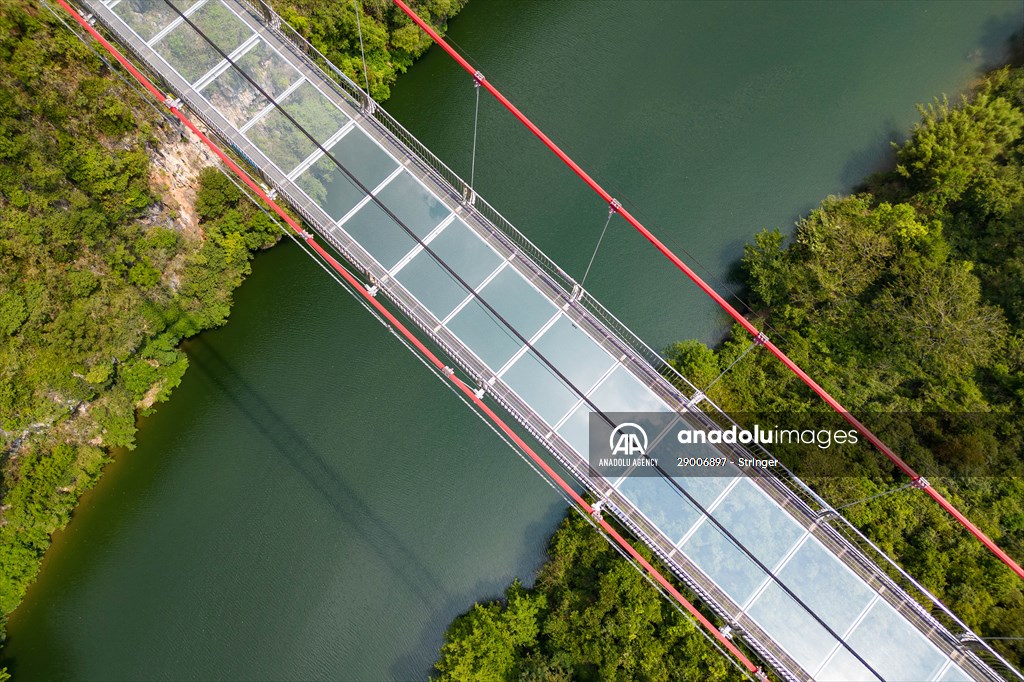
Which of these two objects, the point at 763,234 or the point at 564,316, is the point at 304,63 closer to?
the point at 564,316

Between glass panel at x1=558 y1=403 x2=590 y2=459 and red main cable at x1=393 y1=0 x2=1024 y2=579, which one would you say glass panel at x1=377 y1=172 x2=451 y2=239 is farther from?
glass panel at x1=558 y1=403 x2=590 y2=459

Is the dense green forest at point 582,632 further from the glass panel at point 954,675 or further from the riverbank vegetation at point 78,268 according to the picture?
the riverbank vegetation at point 78,268

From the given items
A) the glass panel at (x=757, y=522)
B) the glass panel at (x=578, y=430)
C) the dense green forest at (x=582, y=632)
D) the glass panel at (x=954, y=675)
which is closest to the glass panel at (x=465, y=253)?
the glass panel at (x=578, y=430)

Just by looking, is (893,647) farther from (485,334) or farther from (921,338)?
(485,334)

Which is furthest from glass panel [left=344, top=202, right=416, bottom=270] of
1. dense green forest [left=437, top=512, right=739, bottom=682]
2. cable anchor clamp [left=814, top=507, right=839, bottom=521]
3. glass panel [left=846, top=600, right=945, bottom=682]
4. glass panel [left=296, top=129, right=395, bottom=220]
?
glass panel [left=846, top=600, right=945, bottom=682]

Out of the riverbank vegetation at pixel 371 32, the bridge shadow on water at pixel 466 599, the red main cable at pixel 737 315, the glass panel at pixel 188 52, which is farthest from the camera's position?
the riverbank vegetation at pixel 371 32

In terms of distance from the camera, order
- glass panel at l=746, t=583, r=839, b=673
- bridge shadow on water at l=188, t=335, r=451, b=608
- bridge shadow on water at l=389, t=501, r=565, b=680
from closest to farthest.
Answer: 1. glass panel at l=746, t=583, r=839, b=673
2. bridge shadow on water at l=389, t=501, r=565, b=680
3. bridge shadow on water at l=188, t=335, r=451, b=608
